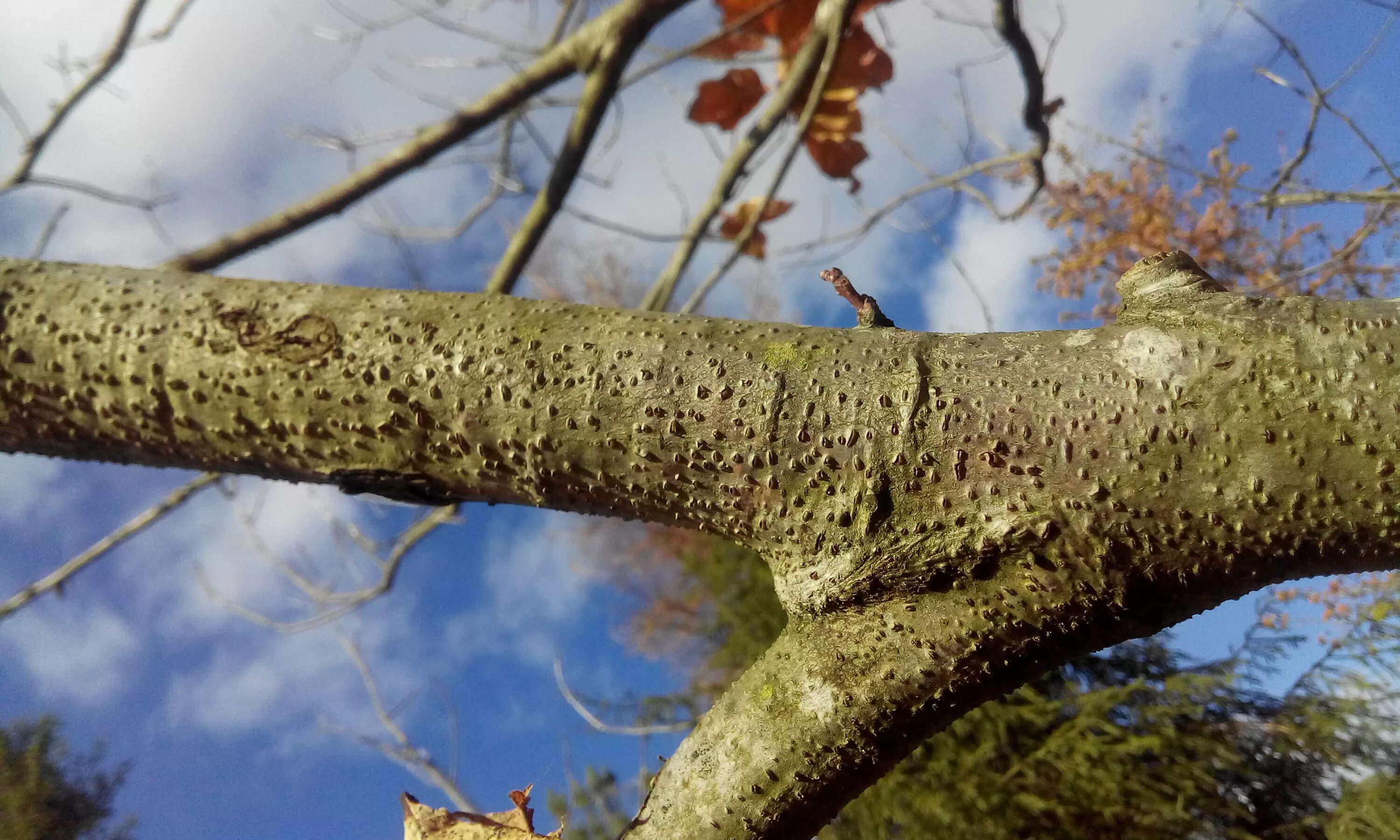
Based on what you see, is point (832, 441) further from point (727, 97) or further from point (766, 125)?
point (727, 97)

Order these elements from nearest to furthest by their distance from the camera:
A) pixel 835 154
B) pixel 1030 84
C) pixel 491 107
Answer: pixel 491 107
pixel 1030 84
pixel 835 154

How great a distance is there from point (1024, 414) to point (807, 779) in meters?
0.34

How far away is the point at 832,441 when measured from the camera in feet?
1.97

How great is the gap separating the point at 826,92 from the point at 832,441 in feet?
5.81

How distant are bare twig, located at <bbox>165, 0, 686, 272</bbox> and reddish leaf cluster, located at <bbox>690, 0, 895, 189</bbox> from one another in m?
0.79

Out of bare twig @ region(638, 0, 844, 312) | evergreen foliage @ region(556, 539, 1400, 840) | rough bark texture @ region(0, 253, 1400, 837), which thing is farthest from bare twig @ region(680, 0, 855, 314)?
evergreen foliage @ region(556, 539, 1400, 840)

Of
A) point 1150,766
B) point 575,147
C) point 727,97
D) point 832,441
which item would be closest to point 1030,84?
point 727,97

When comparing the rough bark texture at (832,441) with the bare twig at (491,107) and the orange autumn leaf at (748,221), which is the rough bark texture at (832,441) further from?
the orange autumn leaf at (748,221)

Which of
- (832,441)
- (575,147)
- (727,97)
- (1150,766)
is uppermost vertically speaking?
(727,97)

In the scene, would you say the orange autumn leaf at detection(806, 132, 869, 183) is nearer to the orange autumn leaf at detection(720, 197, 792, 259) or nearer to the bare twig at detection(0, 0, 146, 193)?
the orange autumn leaf at detection(720, 197, 792, 259)

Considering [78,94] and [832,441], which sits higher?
[78,94]

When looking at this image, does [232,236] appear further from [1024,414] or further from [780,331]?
[1024,414]

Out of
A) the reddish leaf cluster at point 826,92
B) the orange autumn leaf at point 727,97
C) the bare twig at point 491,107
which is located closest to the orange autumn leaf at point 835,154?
the reddish leaf cluster at point 826,92

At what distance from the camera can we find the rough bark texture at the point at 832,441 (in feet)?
1.79
